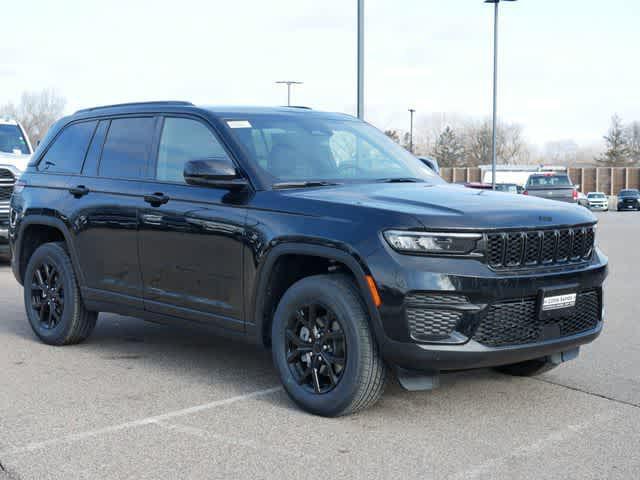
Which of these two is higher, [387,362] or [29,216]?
[29,216]

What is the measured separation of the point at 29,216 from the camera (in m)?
7.57

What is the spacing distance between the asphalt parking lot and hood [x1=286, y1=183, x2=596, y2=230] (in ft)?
3.67

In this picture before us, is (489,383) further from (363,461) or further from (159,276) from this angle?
(159,276)

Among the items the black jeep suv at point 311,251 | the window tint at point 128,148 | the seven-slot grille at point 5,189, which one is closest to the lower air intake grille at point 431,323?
the black jeep suv at point 311,251

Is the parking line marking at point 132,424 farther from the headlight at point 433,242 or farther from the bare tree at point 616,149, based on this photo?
the bare tree at point 616,149

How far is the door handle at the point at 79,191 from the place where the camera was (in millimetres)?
6997

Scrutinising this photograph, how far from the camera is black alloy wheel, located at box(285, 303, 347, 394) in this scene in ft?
17.1

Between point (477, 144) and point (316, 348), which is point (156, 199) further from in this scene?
point (477, 144)

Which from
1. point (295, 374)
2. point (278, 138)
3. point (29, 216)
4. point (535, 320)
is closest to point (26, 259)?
point (29, 216)

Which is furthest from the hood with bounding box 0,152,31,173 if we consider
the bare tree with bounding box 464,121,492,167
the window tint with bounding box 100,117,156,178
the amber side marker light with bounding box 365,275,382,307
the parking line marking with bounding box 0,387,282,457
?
the bare tree with bounding box 464,121,492,167

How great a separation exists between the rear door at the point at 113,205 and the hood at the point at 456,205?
4.96 ft

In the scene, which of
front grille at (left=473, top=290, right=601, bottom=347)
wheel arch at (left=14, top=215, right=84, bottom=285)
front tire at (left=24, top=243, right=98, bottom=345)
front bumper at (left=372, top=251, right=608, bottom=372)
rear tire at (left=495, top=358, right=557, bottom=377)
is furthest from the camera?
wheel arch at (left=14, top=215, right=84, bottom=285)

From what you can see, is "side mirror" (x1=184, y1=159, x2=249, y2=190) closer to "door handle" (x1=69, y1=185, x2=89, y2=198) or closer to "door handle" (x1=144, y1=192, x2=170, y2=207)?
"door handle" (x1=144, y1=192, x2=170, y2=207)

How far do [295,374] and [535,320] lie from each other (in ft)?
4.60
